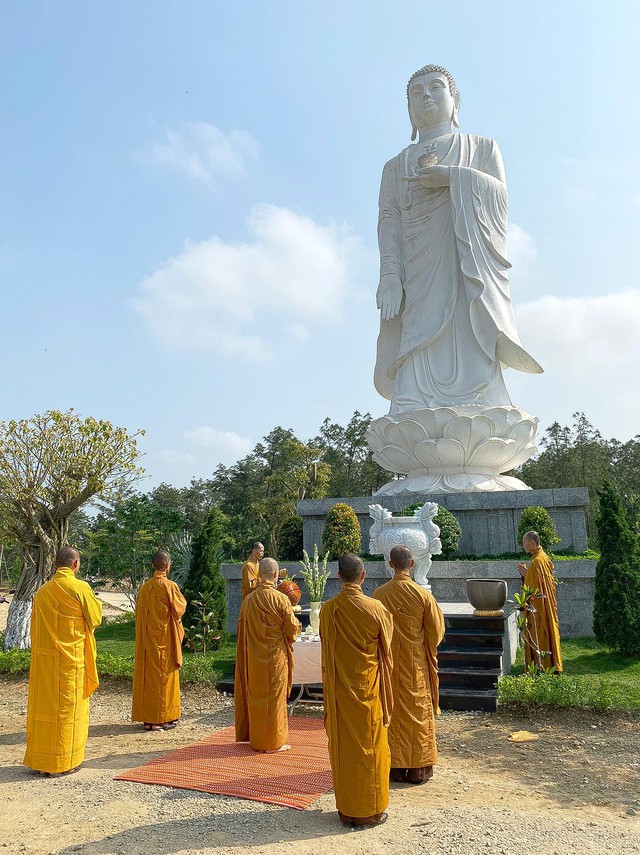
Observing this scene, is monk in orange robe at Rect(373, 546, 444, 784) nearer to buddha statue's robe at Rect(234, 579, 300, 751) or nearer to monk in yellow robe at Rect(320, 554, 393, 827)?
monk in yellow robe at Rect(320, 554, 393, 827)

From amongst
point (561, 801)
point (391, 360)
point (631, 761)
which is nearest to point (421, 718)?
point (561, 801)

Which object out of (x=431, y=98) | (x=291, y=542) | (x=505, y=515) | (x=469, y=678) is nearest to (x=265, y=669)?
(x=469, y=678)

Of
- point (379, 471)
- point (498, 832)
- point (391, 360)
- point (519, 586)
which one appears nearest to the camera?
point (498, 832)

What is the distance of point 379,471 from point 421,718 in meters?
24.8

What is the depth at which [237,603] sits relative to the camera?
375 inches

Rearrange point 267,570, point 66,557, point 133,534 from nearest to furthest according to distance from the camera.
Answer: point 66,557, point 267,570, point 133,534

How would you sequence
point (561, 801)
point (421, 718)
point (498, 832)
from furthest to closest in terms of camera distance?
point (421, 718) → point (561, 801) → point (498, 832)

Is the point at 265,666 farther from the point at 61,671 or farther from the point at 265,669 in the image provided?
the point at 61,671

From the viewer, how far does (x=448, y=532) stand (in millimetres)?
9547

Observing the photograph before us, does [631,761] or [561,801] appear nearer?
[561,801]

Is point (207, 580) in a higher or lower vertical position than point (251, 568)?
lower

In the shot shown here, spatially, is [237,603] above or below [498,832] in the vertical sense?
above

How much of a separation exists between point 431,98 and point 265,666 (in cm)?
1161

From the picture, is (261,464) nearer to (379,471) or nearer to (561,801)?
(379,471)
